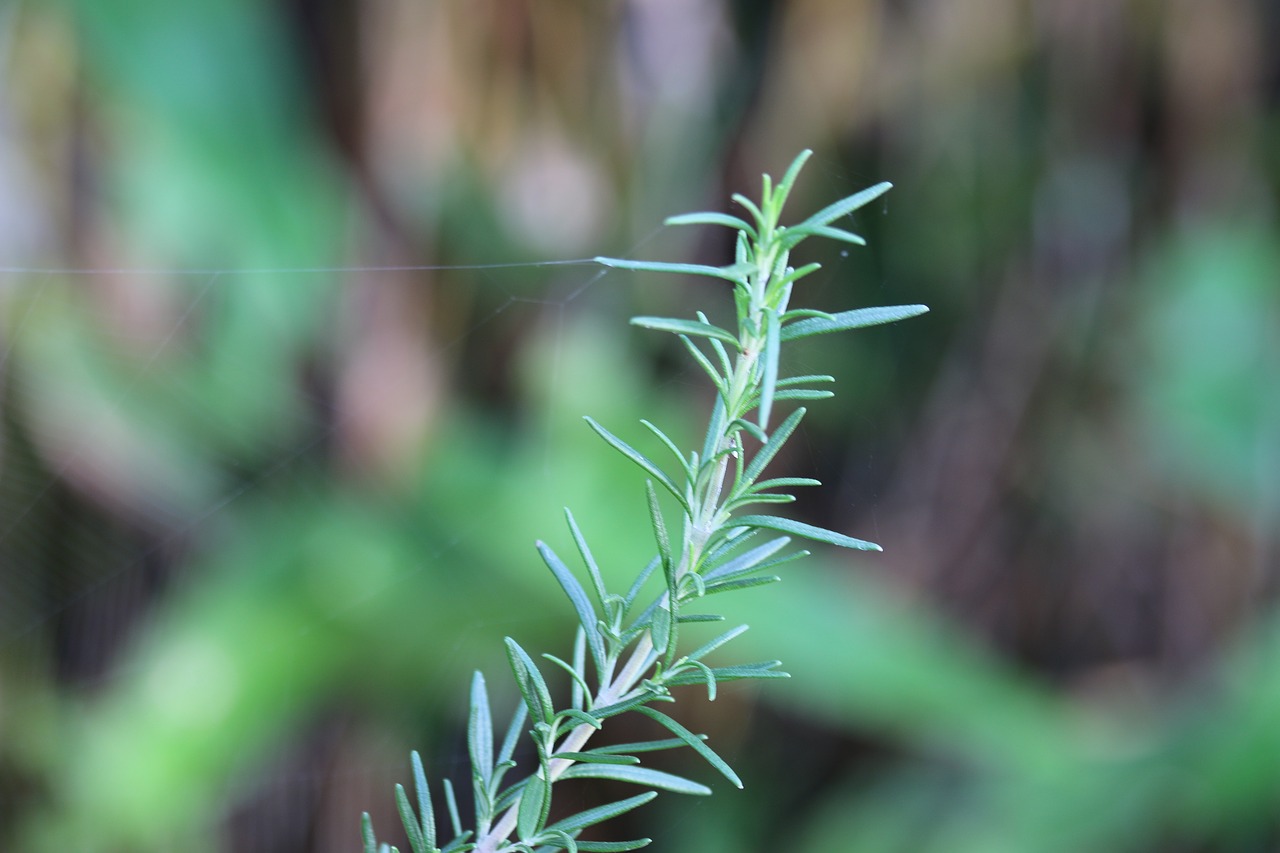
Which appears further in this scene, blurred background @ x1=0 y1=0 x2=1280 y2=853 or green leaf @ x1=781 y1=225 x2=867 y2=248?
blurred background @ x1=0 y1=0 x2=1280 y2=853

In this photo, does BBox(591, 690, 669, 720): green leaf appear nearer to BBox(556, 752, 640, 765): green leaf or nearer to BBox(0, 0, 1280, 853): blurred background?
BBox(556, 752, 640, 765): green leaf

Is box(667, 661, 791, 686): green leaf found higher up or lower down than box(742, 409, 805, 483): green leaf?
lower down

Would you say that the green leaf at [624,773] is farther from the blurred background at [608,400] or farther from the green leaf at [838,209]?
the blurred background at [608,400]

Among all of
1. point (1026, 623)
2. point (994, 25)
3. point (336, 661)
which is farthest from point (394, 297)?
point (1026, 623)

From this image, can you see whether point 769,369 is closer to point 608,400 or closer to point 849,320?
point 849,320

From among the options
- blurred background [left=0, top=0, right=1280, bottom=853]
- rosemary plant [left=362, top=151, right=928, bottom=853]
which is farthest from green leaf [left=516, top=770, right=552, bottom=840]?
blurred background [left=0, top=0, right=1280, bottom=853]

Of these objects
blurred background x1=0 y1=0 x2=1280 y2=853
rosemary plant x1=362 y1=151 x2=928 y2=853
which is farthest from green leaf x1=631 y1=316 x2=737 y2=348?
blurred background x1=0 y1=0 x2=1280 y2=853

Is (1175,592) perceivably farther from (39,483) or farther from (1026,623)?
(39,483)

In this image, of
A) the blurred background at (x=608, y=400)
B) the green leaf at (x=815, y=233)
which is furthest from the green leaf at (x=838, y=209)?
the blurred background at (x=608, y=400)
